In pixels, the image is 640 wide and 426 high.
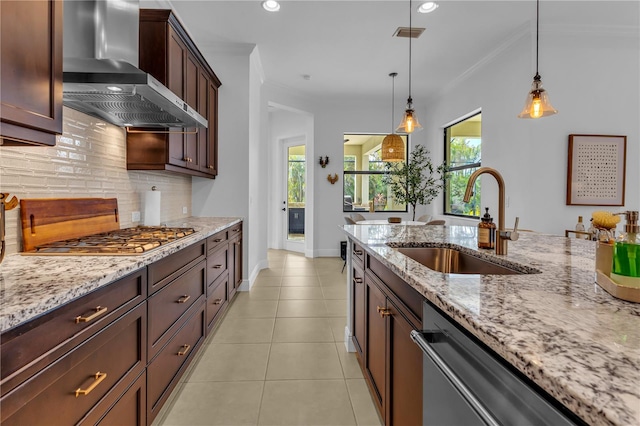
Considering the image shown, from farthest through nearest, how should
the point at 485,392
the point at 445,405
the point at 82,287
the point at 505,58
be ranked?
1. the point at 505,58
2. the point at 82,287
3. the point at 445,405
4. the point at 485,392

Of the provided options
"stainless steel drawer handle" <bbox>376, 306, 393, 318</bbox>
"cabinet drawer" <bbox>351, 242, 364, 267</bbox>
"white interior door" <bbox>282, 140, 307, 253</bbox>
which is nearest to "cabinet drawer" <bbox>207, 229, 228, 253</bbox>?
"cabinet drawer" <bbox>351, 242, 364, 267</bbox>

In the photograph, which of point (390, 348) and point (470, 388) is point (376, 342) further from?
point (470, 388)

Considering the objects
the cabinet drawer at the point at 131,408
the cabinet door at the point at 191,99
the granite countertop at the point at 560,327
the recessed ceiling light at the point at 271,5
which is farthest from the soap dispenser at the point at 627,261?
the recessed ceiling light at the point at 271,5

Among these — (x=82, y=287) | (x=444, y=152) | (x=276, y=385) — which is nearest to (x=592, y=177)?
(x=444, y=152)

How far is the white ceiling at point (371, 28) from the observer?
326 cm

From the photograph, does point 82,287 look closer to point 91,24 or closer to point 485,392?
point 485,392

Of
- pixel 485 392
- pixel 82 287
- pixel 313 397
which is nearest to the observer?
pixel 485 392

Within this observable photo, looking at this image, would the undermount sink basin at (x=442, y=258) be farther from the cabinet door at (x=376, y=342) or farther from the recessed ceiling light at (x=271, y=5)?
the recessed ceiling light at (x=271, y=5)

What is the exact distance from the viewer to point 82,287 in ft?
3.26

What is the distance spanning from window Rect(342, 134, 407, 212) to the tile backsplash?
401 cm

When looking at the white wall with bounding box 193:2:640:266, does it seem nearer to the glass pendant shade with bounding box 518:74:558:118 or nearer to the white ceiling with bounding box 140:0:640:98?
the white ceiling with bounding box 140:0:640:98

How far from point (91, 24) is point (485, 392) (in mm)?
2637

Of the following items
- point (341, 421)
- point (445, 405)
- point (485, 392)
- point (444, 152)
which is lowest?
point (341, 421)

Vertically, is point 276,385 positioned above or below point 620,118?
below
